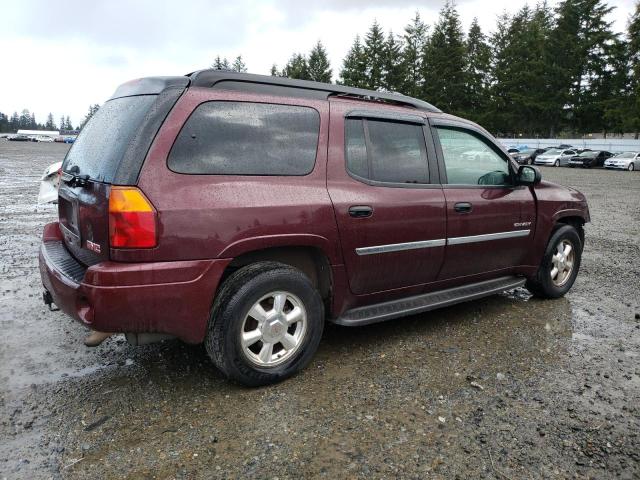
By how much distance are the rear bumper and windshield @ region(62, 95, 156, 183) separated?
1.79 feet

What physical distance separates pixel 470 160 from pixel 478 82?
6435 cm

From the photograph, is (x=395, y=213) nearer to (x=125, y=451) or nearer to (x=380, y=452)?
(x=380, y=452)

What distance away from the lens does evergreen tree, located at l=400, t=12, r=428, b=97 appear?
64.4 meters

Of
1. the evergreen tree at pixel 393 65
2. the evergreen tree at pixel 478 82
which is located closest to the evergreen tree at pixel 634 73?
the evergreen tree at pixel 478 82

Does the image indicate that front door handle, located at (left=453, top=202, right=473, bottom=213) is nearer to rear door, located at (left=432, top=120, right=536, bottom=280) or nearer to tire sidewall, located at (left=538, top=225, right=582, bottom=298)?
rear door, located at (left=432, top=120, right=536, bottom=280)

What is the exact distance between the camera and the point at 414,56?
2571 inches

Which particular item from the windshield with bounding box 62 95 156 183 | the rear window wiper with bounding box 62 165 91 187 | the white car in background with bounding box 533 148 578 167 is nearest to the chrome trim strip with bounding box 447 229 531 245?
the windshield with bounding box 62 95 156 183

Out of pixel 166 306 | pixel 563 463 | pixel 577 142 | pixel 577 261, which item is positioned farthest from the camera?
pixel 577 142

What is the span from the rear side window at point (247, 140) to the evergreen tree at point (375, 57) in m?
64.4

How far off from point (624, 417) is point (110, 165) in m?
3.26

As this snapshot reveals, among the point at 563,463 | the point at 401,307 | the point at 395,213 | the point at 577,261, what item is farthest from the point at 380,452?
the point at 577,261

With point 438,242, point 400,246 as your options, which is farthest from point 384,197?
point 438,242

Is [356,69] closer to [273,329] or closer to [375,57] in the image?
[375,57]

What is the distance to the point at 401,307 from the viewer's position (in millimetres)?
3742
